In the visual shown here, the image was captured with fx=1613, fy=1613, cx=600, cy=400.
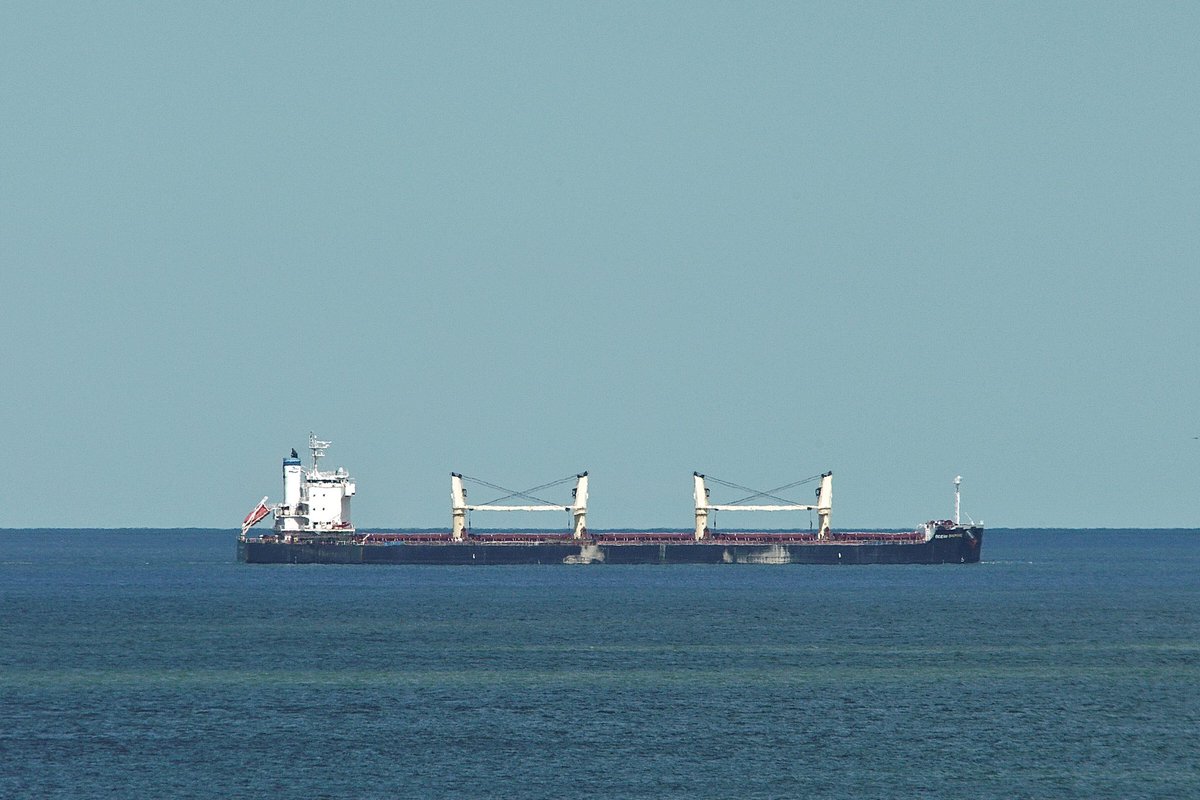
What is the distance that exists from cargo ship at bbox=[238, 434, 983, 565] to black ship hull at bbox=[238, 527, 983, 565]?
93 mm

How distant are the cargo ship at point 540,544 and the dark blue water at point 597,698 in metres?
35.1

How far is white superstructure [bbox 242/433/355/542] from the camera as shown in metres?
143

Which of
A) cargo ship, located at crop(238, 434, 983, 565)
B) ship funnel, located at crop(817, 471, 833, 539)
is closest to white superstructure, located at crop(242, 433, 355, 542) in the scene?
cargo ship, located at crop(238, 434, 983, 565)

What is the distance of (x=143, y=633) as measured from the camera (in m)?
82.5

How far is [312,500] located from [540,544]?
2108 cm

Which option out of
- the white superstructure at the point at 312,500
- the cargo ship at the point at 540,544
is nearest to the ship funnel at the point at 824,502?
the cargo ship at the point at 540,544

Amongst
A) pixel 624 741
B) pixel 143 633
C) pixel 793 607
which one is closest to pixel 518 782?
pixel 624 741

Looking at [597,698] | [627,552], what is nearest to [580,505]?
[627,552]

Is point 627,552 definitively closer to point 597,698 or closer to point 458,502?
point 458,502

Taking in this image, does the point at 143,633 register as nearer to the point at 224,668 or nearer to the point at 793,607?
the point at 224,668

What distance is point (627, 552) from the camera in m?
151

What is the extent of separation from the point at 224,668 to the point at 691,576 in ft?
266

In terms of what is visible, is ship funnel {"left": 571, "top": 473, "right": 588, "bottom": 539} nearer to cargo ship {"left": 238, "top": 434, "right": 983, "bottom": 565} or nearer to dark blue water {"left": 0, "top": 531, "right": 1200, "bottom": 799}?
cargo ship {"left": 238, "top": 434, "right": 983, "bottom": 565}

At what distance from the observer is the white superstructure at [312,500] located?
143 metres
